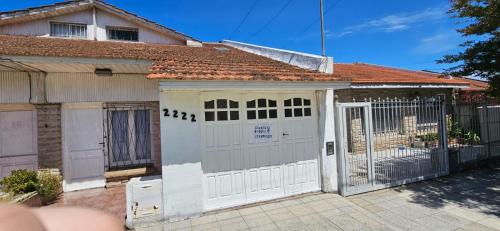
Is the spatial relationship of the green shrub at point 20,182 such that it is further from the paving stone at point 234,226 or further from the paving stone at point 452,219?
the paving stone at point 452,219

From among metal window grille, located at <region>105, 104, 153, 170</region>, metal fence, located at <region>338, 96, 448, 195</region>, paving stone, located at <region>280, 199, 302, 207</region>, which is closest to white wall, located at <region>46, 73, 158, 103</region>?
metal window grille, located at <region>105, 104, 153, 170</region>

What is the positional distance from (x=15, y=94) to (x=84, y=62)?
274cm

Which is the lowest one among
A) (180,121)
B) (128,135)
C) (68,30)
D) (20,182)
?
(20,182)

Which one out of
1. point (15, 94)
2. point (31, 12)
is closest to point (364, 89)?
point (15, 94)

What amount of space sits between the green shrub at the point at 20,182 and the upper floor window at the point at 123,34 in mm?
6651

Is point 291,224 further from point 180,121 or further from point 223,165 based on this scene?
point 180,121

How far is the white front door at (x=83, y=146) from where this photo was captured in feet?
24.6

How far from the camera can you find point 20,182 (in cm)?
616

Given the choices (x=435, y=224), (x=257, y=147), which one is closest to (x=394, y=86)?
(x=435, y=224)

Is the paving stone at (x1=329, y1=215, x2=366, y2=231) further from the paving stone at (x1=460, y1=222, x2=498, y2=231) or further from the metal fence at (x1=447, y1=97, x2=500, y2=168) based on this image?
the metal fence at (x1=447, y1=97, x2=500, y2=168)

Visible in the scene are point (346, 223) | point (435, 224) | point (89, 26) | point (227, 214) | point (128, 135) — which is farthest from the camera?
point (89, 26)

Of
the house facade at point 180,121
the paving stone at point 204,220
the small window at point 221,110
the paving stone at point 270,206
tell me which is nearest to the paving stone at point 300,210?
the paving stone at point 270,206

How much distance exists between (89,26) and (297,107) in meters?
9.55

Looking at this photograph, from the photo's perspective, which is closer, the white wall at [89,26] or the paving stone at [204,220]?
the paving stone at [204,220]
